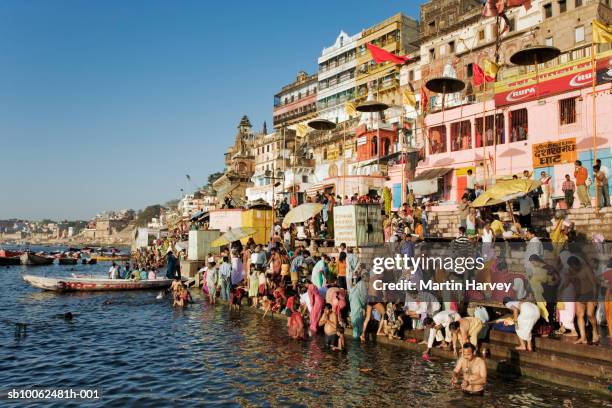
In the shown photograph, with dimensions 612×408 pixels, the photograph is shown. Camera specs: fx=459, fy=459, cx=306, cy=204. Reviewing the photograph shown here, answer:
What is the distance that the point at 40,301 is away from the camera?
82.9ft

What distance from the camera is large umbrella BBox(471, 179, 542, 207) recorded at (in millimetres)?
15164

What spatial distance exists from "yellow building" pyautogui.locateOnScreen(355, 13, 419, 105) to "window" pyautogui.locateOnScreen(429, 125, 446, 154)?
67.9ft

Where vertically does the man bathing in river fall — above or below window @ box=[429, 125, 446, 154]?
below

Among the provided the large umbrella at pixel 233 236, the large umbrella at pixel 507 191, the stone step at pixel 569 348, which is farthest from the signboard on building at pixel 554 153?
the large umbrella at pixel 233 236

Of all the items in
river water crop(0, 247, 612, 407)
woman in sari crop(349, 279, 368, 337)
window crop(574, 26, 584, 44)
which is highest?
window crop(574, 26, 584, 44)

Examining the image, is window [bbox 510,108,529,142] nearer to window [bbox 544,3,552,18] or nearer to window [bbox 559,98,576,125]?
window [bbox 559,98,576,125]

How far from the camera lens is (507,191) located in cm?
1550

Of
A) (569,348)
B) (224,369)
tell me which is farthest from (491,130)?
(224,369)

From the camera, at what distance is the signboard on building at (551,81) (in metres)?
21.6

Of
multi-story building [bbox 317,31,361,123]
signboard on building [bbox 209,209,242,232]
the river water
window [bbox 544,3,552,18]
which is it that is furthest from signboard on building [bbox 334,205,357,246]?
multi-story building [bbox 317,31,361,123]

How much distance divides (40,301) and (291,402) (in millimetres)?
21361

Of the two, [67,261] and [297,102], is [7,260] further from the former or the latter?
[297,102]

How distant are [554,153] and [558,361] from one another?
636 inches

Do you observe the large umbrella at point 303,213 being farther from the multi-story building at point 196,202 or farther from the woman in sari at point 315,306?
the multi-story building at point 196,202
